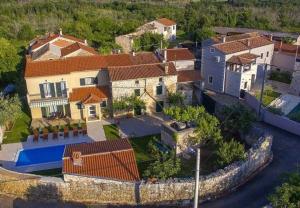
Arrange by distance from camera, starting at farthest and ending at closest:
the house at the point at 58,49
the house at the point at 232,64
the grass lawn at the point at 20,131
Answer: the house at the point at 58,49, the house at the point at 232,64, the grass lawn at the point at 20,131

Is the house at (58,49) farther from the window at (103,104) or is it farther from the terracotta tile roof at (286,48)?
the terracotta tile roof at (286,48)

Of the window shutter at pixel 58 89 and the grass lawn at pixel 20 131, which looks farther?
the window shutter at pixel 58 89

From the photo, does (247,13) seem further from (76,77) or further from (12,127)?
(12,127)

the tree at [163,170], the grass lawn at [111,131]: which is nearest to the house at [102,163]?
the tree at [163,170]

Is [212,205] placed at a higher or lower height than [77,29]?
lower

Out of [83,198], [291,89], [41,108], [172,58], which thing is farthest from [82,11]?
[83,198]

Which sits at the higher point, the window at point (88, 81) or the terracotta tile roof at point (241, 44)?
the terracotta tile roof at point (241, 44)
